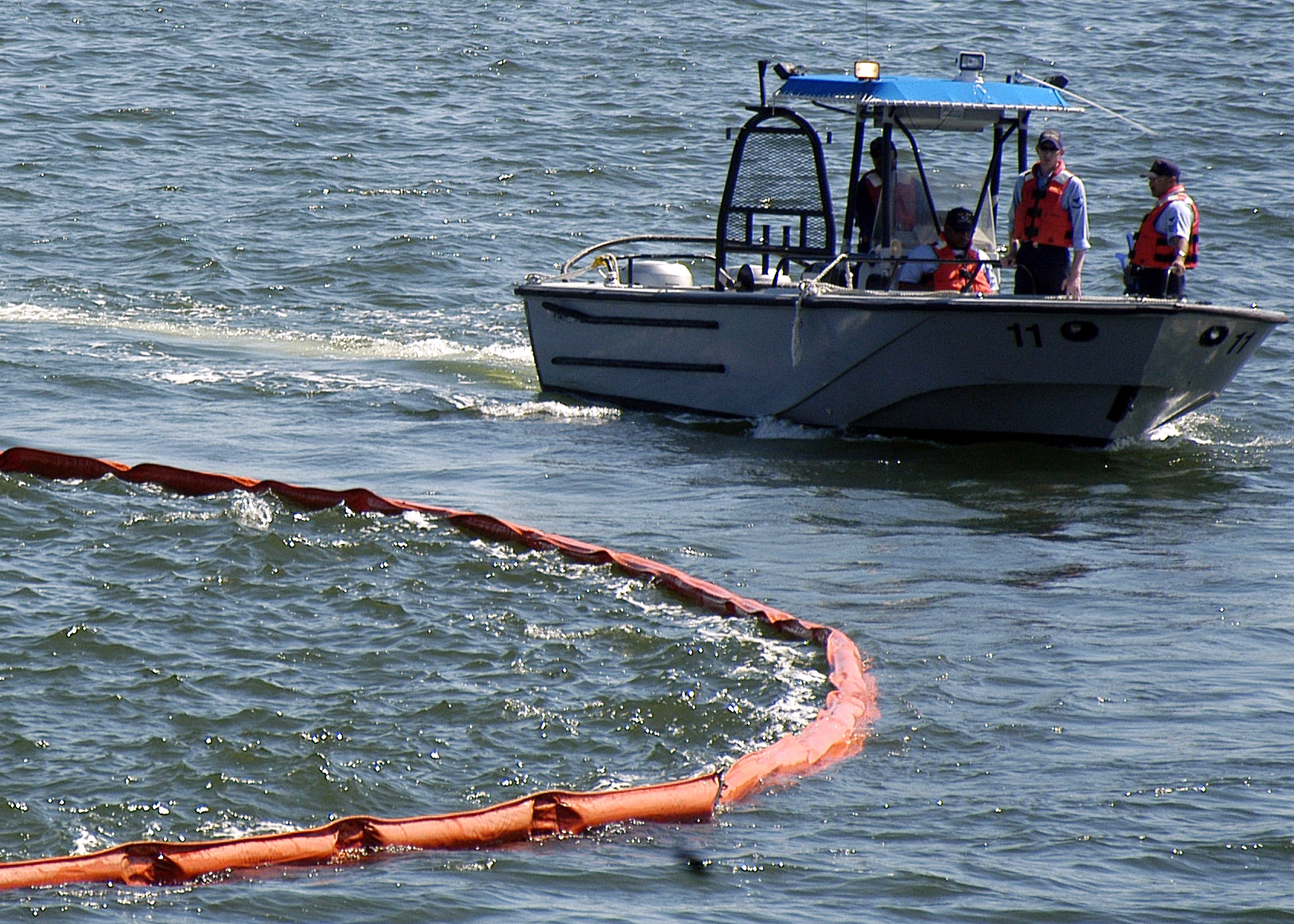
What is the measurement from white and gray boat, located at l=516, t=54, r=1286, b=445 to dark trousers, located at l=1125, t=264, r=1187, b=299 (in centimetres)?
42

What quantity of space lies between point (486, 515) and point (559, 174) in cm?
1378

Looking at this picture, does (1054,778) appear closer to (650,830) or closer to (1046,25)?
(650,830)

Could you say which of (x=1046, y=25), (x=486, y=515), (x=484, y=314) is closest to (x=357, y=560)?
(x=486, y=515)

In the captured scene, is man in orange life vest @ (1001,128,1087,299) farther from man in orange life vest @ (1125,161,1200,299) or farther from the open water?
the open water

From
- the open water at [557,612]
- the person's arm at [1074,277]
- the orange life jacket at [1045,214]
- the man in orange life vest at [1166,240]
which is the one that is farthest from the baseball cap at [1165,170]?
the open water at [557,612]

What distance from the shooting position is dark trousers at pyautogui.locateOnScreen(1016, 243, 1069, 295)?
36.9 ft

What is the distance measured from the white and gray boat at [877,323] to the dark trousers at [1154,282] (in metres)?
0.42

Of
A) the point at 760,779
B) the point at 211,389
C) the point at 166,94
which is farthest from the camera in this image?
the point at 166,94

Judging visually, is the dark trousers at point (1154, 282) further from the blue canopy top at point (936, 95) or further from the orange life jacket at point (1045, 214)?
the blue canopy top at point (936, 95)

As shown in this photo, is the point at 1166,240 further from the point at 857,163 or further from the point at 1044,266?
the point at 857,163

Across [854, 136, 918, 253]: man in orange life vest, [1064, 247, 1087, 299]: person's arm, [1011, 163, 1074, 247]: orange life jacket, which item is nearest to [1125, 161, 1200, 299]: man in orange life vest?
[1064, 247, 1087, 299]: person's arm

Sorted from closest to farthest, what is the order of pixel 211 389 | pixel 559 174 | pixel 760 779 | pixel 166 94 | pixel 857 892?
pixel 857 892 < pixel 760 779 < pixel 211 389 < pixel 559 174 < pixel 166 94

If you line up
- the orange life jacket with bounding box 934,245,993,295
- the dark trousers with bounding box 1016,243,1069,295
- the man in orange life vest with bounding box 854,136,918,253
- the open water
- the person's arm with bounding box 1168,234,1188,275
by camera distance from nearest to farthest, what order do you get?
the open water
the person's arm with bounding box 1168,234,1188,275
the dark trousers with bounding box 1016,243,1069,295
the orange life jacket with bounding box 934,245,993,295
the man in orange life vest with bounding box 854,136,918,253

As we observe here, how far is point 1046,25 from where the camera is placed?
28.7 metres
